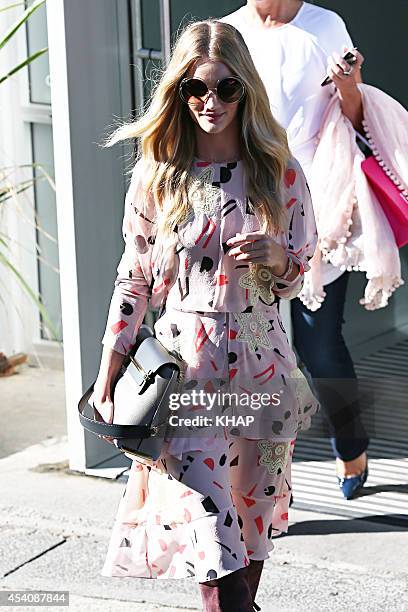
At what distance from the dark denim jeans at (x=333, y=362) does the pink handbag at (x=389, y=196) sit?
0.35 meters

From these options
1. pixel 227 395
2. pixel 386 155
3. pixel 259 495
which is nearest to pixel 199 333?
pixel 227 395

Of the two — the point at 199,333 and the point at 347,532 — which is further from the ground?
the point at 199,333

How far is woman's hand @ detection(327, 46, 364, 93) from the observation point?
4.05 meters

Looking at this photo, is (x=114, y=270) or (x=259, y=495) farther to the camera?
(x=114, y=270)

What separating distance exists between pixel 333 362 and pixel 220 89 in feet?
5.78

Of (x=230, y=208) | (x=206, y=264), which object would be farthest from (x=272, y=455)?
(x=230, y=208)

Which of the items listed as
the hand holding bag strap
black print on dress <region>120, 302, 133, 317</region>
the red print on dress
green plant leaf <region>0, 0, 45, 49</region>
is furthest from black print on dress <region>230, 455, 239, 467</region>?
green plant leaf <region>0, 0, 45, 49</region>

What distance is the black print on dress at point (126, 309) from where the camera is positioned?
3.07 meters

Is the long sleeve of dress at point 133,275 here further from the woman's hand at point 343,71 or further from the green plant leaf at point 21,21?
the green plant leaf at point 21,21

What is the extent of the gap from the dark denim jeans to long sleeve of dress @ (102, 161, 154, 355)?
1.44m

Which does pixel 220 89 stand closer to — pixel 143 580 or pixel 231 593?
pixel 231 593

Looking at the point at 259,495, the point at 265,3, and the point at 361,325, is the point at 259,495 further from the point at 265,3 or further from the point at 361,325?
the point at 361,325

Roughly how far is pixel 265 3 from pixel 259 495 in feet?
6.11

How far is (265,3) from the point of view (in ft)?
13.8
